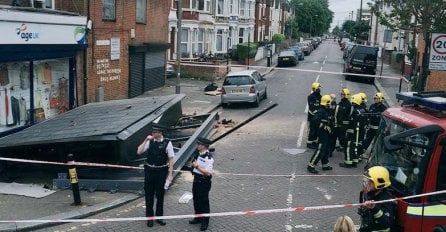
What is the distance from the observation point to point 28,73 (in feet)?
44.4

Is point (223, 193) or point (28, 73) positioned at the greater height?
point (28, 73)

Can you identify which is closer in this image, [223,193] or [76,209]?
[76,209]

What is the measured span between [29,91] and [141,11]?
33.6ft

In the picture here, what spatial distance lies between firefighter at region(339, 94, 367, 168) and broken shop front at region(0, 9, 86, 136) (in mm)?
8565

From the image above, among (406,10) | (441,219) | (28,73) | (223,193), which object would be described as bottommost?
(223,193)

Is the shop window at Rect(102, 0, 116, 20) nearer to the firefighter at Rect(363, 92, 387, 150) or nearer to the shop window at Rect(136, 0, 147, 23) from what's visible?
the shop window at Rect(136, 0, 147, 23)

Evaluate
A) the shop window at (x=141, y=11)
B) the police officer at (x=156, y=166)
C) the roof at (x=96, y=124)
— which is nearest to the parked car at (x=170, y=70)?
the shop window at (x=141, y=11)

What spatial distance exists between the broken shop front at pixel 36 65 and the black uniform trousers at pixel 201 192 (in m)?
6.54

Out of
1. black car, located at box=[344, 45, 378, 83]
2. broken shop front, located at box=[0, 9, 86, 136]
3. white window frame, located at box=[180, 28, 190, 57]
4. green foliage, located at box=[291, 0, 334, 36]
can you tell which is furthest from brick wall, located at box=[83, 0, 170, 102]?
green foliage, located at box=[291, 0, 334, 36]

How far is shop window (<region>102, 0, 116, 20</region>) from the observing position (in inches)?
727

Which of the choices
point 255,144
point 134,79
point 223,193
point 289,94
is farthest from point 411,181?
point 289,94

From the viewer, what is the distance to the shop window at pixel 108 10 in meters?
18.5

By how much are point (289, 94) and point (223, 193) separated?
17.0 meters

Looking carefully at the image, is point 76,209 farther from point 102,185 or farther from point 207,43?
point 207,43
